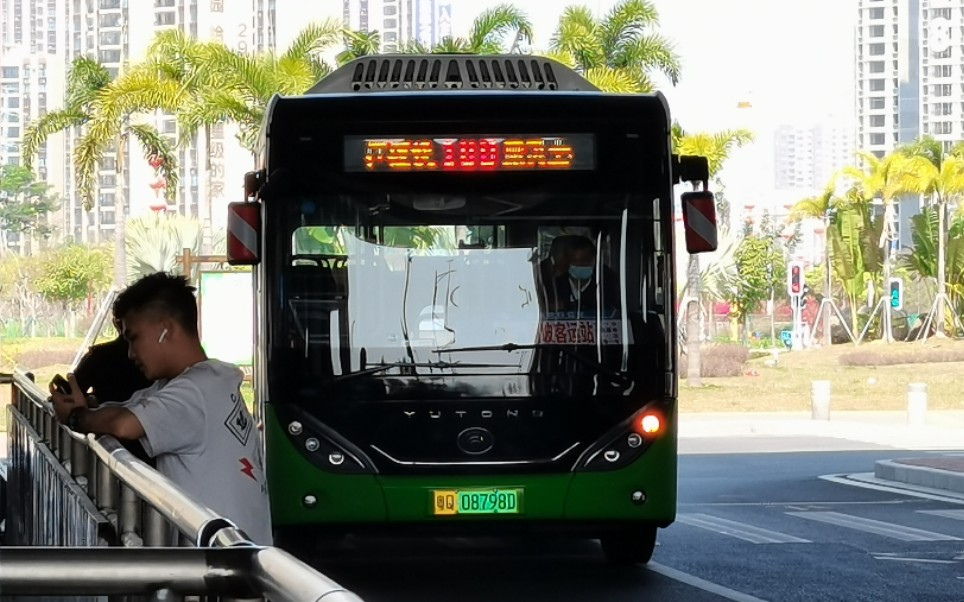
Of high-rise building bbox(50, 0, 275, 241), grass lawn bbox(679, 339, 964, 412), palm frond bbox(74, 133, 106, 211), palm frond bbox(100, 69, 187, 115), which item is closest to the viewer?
palm frond bbox(74, 133, 106, 211)

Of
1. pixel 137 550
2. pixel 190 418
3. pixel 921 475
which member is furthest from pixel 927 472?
pixel 137 550

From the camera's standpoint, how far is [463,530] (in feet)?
36.5

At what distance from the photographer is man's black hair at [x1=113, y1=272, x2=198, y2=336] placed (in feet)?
18.2

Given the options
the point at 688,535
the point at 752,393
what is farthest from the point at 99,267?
the point at 688,535

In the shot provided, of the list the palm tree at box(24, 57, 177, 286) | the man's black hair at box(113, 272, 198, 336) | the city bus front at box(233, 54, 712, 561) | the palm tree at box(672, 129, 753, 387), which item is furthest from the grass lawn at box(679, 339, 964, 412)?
the man's black hair at box(113, 272, 198, 336)

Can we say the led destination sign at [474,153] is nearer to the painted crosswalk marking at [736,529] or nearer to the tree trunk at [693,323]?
the painted crosswalk marking at [736,529]

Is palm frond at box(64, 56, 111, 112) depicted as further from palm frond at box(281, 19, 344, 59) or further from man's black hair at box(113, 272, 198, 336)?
man's black hair at box(113, 272, 198, 336)

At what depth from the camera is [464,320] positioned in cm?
1105

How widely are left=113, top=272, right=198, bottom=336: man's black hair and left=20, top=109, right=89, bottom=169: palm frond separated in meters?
35.1

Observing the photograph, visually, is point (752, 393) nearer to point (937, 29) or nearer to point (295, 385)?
point (295, 385)

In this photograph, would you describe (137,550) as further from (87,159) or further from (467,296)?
(87,159)

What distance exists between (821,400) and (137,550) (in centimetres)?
3199

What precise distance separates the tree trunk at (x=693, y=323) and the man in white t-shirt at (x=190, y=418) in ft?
127

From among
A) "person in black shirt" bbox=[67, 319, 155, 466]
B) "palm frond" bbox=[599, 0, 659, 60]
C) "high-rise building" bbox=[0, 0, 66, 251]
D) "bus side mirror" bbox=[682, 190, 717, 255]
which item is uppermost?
"high-rise building" bbox=[0, 0, 66, 251]
